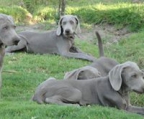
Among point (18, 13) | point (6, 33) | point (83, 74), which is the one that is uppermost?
point (6, 33)

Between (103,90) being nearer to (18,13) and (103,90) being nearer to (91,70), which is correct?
(91,70)

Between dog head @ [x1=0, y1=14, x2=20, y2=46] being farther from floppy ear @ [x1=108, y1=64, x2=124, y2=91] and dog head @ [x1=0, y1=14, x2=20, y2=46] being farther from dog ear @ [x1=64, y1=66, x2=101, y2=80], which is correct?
floppy ear @ [x1=108, y1=64, x2=124, y2=91]

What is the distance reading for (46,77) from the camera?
29.9 ft

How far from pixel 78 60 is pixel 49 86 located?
3855 mm

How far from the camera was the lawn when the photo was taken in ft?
20.5

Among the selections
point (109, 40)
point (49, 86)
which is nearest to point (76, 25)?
point (109, 40)

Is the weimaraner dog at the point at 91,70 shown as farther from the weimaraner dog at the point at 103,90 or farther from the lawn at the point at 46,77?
the weimaraner dog at the point at 103,90

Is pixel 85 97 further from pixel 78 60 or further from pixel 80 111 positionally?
pixel 78 60

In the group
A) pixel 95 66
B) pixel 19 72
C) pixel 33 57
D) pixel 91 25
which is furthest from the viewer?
pixel 91 25

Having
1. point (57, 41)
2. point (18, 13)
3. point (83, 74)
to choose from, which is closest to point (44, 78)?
point (83, 74)

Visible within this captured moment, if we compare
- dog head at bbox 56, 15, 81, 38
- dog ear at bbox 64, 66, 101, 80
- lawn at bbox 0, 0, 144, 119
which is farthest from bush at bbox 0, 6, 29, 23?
dog ear at bbox 64, 66, 101, 80

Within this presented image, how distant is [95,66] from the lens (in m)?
8.59

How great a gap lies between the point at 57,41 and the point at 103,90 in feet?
16.2

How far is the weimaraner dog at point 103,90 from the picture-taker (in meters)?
6.96
